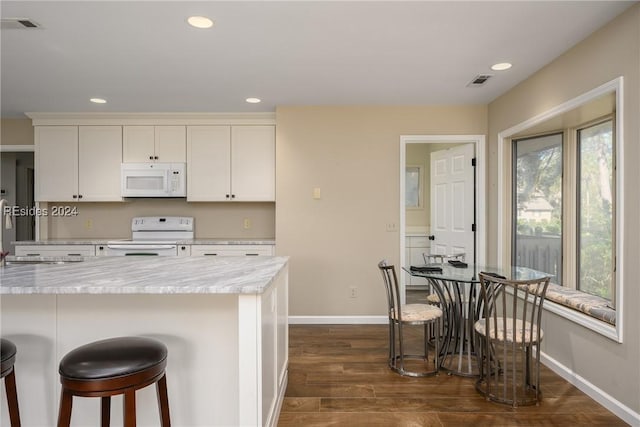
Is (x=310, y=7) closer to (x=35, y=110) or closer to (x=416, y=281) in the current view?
(x=35, y=110)

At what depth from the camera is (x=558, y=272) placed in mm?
3299

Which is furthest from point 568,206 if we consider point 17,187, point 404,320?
point 17,187

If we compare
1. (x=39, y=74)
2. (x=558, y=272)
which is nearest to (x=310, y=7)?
(x=39, y=74)

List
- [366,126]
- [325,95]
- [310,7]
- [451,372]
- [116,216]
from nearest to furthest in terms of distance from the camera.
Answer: [310,7], [451,372], [325,95], [366,126], [116,216]

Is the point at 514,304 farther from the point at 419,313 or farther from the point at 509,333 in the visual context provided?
the point at 419,313

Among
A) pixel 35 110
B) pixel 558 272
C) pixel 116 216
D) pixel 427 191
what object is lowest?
pixel 558 272

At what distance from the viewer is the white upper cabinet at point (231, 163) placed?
14.3ft

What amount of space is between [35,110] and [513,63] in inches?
195

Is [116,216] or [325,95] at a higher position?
[325,95]

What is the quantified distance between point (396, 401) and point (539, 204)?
2307 millimetres

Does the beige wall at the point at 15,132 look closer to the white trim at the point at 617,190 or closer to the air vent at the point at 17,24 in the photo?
the air vent at the point at 17,24

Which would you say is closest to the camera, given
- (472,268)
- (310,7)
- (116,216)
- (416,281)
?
(310,7)

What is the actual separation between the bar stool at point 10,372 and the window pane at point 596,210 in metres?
3.59

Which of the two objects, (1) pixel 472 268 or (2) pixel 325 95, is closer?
(1) pixel 472 268
